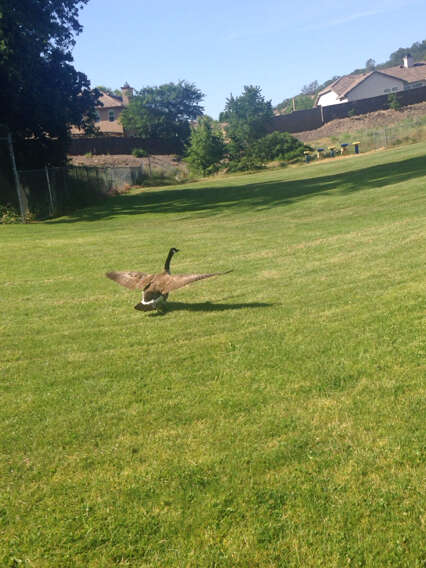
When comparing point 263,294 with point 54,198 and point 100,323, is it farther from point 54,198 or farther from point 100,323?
point 54,198

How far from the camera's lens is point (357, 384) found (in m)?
5.29

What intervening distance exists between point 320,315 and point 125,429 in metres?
3.39

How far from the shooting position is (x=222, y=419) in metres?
4.88

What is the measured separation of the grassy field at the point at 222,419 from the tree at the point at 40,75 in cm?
1566

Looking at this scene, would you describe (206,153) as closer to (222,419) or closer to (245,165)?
(245,165)

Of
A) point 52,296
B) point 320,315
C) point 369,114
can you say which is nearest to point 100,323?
point 52,296

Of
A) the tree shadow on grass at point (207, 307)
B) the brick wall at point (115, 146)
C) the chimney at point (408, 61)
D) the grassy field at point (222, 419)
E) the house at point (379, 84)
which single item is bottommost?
the grassy field at point (222, 419)

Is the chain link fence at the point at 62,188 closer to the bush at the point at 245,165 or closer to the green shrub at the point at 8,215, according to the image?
the green shrub at the point at 8,215

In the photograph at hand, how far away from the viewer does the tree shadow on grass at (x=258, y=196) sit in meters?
23.1

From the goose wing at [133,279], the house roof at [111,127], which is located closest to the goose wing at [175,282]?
the goose wing at [133,279]

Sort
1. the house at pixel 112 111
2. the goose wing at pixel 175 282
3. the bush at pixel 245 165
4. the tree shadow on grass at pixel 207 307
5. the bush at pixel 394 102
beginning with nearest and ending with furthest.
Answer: the goose wing at pixel 175 282 < the tree shadow on grass at pixel 207 307 < the bush at pixel 245 165 < the bush at pixel 394 102 < the house at pixel 112 111

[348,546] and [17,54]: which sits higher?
[17,54]

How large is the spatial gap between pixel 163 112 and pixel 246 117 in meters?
14.7

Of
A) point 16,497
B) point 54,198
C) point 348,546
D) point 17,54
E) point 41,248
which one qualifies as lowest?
point 348,546
